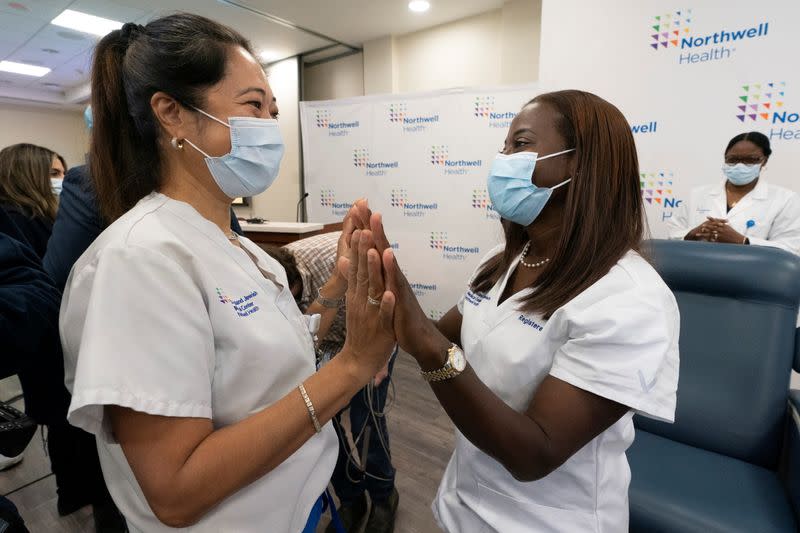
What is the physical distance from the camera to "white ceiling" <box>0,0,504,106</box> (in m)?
4.01

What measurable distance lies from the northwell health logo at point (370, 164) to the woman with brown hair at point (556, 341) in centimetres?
284

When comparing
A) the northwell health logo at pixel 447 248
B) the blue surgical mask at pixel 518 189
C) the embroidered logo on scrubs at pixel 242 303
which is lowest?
the northwell health logo at pixel 447 248

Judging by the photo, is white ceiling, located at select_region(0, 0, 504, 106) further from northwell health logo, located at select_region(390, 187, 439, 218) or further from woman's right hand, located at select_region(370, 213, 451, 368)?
woman's right hand, located at select_region(370, 213, 451, 368)

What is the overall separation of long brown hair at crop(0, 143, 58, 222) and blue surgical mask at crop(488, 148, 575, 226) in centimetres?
221

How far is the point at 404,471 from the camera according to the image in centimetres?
211

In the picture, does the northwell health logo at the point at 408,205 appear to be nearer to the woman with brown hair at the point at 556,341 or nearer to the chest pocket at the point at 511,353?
the woman with brown hair at the point at 556,341

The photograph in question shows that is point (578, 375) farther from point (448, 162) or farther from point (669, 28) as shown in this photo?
point (448, 162)

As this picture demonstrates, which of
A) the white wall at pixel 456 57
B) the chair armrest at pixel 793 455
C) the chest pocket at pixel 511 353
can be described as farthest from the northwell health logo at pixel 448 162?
the chest pocket at pixel 511 353

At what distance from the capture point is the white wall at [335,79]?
534 cm

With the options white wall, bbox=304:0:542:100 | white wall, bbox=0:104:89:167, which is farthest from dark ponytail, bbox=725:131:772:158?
white wall, bbox=0:104:89:167

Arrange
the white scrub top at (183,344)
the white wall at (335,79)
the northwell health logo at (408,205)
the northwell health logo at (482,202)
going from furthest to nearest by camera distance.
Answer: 1. the white wall at (335,79)
2. the northwell health logo at (408,205)
3. the northwell health logo at (482,202)
4. the white scrub top at (183,344)

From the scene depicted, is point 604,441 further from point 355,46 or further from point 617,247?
point 355,46

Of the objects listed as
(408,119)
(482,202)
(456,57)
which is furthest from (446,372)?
(456,57)

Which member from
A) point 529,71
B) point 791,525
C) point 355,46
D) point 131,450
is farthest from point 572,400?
point 355,46
